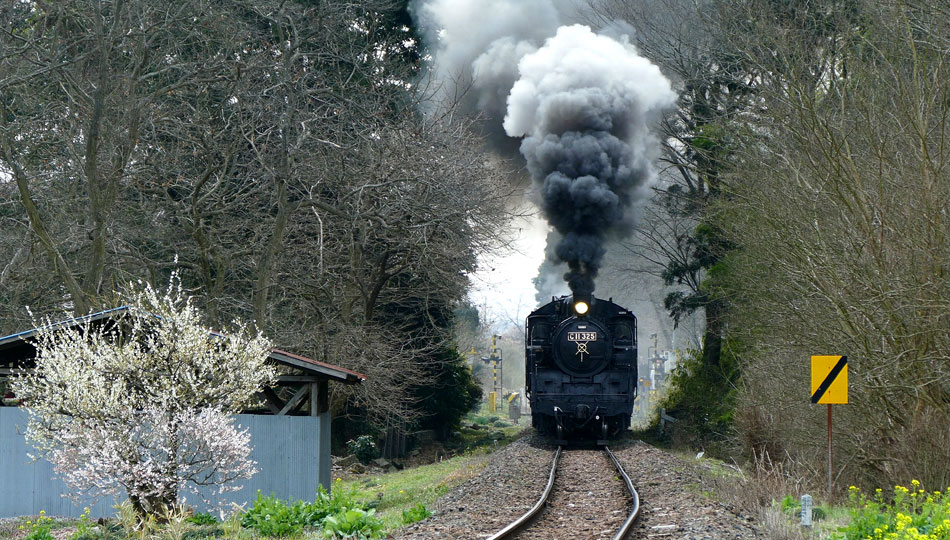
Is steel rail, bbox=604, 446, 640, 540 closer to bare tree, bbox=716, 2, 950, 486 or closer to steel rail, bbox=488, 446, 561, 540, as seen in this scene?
steel rail, bbox=488, 446, 561, 540

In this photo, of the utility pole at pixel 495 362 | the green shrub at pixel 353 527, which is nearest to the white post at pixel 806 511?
the green shrub at pixel 353 527

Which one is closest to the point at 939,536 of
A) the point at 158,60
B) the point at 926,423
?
the point at 926,423

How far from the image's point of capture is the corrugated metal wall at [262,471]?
49.3 feet

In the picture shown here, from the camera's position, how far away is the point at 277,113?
2100 cm

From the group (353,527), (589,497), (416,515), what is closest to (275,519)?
(353,527)

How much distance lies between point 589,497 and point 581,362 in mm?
7625

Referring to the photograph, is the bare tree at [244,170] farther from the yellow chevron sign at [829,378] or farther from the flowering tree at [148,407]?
the yellow chevron sign at [829,378]

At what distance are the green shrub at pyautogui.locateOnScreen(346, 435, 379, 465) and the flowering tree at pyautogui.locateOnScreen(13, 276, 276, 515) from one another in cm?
1456

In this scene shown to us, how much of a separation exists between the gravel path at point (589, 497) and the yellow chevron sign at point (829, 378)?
1.73 m

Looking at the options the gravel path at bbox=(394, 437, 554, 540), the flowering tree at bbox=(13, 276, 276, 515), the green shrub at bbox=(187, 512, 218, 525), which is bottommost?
the green shrub at bbox=(187, 512, 218, 525)

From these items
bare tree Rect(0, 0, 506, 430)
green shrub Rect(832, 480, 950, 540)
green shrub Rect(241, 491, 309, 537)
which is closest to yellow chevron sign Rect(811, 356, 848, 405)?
green shrub Rect(832, 480, 950, 540)

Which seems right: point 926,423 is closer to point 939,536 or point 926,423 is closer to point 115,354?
point 939,536

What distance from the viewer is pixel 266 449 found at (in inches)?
595

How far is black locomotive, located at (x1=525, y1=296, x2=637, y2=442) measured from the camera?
21.3 meters
